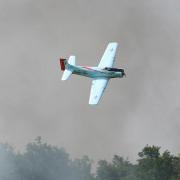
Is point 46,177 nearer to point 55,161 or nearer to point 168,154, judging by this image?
point 55,161

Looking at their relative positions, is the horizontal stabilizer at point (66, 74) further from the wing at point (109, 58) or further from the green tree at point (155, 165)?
the green tree at point (155, 165)

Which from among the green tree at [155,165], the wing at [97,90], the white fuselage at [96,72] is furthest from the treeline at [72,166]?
the wing at [97,90]

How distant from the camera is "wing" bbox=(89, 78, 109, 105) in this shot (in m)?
148

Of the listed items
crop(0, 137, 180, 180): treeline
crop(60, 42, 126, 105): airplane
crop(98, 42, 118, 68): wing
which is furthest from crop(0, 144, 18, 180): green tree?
crop(98, 42, 118, 68): wing

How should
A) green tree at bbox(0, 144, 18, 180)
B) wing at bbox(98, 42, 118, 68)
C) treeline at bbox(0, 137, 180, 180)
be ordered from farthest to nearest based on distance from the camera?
treeline at bbox(0, 137, 180, 180) → green tree at bbox(0, 144, 18, 180) → wing at bbox(98, 42, 118, 68)

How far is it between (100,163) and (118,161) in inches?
186

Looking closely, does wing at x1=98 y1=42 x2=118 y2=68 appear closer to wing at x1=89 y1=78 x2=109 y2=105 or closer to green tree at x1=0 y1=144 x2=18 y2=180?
wing at x1=89 y1=78 x2=109 y2=105

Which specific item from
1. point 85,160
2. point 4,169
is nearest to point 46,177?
point 4,169

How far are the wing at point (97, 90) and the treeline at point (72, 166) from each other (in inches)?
813

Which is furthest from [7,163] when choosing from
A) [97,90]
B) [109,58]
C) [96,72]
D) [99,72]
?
[97,90]

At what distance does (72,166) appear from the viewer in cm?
17512

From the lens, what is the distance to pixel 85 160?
182500mm

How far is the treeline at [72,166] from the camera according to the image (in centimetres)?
16725

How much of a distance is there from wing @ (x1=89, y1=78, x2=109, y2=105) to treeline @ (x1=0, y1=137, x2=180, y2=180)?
20651 mm
